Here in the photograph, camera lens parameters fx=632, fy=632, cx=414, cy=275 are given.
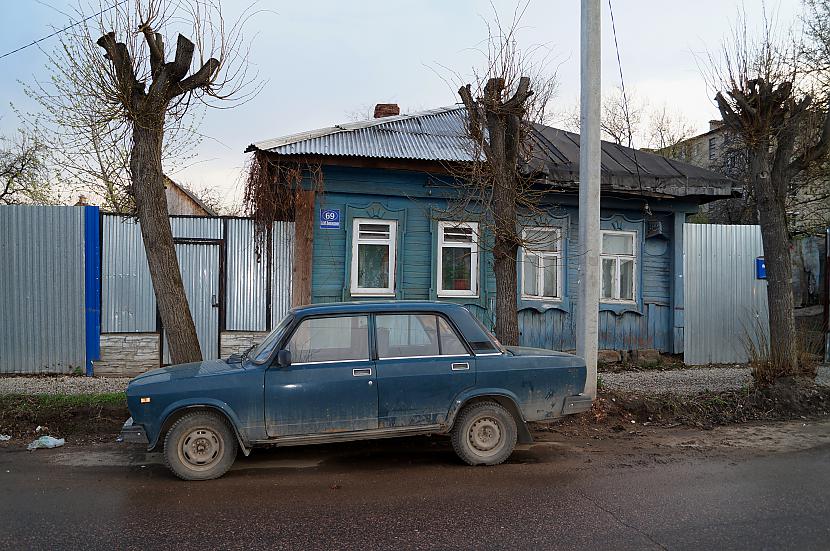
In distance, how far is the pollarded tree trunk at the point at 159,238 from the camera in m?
7.59

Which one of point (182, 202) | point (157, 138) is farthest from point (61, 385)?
point (182, 202)

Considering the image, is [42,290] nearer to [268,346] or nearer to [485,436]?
[268,346]

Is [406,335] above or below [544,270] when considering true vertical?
below

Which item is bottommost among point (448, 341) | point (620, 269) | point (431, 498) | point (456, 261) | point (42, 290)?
point (431, 498)

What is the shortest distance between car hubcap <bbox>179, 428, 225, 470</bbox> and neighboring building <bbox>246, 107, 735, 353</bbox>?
5.00 m

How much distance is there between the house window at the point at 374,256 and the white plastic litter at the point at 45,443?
17.0 feet

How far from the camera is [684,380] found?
992 cm

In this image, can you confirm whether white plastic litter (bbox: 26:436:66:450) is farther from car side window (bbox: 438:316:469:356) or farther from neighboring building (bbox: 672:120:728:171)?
neighboring building (bbox: 672:120:728:171)

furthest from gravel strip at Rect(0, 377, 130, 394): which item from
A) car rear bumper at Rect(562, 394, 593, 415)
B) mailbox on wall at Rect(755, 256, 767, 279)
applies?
mailbox on wall at Rect(755, 256, 767, 279)

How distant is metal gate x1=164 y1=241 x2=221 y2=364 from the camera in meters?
10.3

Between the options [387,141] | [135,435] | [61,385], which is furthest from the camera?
[387,141]

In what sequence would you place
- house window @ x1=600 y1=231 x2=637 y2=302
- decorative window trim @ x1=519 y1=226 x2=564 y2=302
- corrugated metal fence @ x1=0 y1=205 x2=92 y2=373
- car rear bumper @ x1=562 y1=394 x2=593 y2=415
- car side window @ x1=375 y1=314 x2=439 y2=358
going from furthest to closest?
house window @ x1=600 y1=231 x2=637 y2=302
decorative window trim @ x1=519 y1=226 x2=564 y2=302
corrugated metal fence @ x1=0 y1=205 x2=92 y2=373
car rear bumper @ x1=562 y1=394 x2=593 y2=415
car side window @ x1=375 y1=314 x2=439 y2=358

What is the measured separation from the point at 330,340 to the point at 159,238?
10.1 ft

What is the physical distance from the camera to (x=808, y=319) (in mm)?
13891
